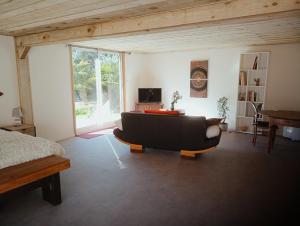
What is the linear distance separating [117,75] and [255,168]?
15.5 feet

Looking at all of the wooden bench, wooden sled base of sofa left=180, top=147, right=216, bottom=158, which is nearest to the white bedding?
the wooden bench

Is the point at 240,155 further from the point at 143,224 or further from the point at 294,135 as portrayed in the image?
the point at 143,224

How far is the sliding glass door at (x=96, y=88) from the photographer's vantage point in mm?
5898

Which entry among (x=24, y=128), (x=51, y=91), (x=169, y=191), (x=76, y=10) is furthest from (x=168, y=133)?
(x=51, y=91)

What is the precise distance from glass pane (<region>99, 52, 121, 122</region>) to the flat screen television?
74 centimetres

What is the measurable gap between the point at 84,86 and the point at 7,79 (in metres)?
1.88

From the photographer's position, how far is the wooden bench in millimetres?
2195

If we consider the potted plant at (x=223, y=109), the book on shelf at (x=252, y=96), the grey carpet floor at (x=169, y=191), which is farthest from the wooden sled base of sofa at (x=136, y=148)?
the book on shelf at (x=252, y=96)

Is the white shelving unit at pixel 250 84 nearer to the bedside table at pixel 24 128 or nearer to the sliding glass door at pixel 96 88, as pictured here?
the sliding glass door at pixel 96 88

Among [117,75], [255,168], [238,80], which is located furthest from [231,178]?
[117,75]

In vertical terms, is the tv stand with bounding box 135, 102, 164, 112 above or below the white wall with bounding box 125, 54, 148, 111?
below

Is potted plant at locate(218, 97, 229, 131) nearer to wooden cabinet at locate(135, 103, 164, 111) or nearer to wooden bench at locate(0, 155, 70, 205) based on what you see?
wooden cabinet at locate(135, 103, 164, 111)

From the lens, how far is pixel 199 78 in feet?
22.2

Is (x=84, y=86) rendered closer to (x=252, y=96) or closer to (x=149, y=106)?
(x=149, y=106)
